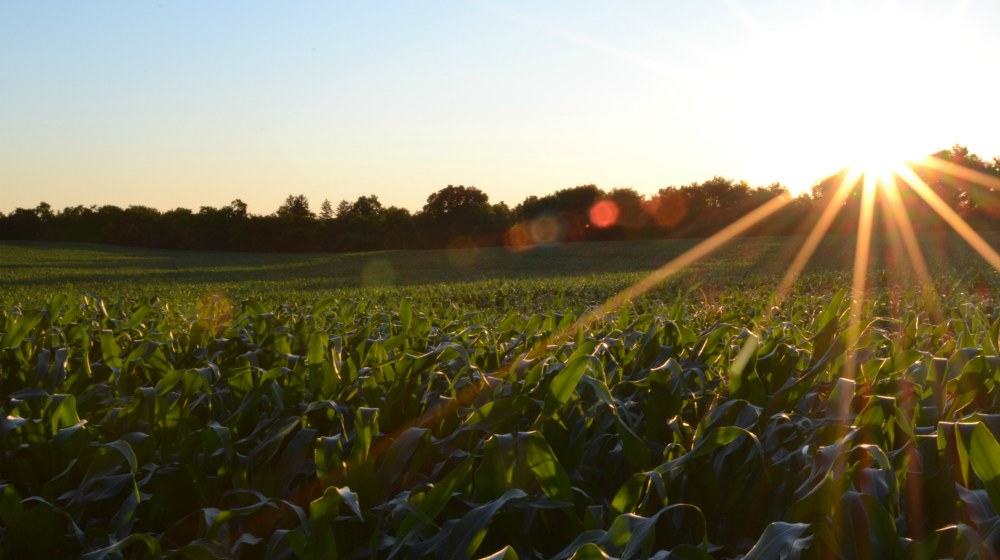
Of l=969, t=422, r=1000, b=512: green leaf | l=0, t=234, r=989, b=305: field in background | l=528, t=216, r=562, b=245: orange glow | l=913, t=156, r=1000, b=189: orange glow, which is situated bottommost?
l=0, t=234, r=989, b=305: field in background

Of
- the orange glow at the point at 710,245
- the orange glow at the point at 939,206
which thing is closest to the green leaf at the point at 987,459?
the orange glow at the point at 710,245

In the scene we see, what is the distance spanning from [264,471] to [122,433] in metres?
0.54

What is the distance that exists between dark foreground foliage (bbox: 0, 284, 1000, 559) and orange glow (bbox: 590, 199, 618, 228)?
78.7 metres

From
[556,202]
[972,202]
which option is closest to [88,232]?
[556,202]

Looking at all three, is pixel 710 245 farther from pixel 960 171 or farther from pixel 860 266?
pixel 960 171

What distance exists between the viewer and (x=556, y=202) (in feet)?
285

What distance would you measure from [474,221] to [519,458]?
261ft

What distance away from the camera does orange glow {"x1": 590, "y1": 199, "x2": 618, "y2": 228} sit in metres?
81.6

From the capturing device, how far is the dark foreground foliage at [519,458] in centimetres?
162

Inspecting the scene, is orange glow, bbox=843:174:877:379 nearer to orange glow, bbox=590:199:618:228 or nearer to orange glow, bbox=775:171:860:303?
orange glow, bbox=775:171:860:303

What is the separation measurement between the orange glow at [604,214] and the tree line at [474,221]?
10cm

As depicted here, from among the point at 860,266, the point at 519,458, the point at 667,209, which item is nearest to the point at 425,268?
the point at 860,266

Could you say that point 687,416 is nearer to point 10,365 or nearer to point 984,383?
point 984,383

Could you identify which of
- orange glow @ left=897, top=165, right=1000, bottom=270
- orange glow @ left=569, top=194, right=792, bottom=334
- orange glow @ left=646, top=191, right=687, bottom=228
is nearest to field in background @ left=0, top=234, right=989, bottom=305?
orange glow @ left=569, top=194, right=792, bottom=334
